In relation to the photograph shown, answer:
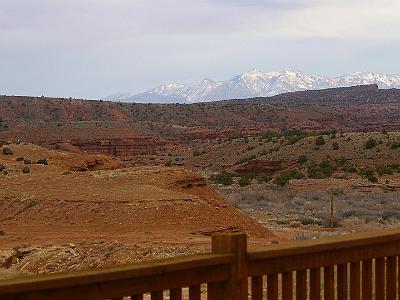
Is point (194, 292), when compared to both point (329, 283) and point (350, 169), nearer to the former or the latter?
point (329, 283)

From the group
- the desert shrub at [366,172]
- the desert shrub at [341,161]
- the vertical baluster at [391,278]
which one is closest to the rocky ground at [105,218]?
the vertical baluster at [391,278]

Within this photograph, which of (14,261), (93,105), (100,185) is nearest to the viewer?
(14,261)

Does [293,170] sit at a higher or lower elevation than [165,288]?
lower

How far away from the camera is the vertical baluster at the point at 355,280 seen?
5.47 metres

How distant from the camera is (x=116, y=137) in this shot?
86750 millimetres

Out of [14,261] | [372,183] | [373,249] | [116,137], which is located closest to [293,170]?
[372,183]

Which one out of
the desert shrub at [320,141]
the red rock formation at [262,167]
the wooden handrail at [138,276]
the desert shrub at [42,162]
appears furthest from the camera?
the desert shrub at [320,141]

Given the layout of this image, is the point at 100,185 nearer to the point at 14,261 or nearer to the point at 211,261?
the point at 14,261

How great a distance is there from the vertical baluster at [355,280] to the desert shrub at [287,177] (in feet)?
139

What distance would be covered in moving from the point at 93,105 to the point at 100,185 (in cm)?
8834

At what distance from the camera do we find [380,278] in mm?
5695

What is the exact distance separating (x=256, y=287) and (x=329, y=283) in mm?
692

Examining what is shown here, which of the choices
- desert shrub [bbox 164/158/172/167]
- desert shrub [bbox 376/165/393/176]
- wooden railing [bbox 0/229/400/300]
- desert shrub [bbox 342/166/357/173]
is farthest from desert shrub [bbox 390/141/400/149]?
wooden railing [bbox 0/229/400/300]

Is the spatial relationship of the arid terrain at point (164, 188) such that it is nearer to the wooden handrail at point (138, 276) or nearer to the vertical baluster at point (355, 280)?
the vertical baluster at point (355, 280)
